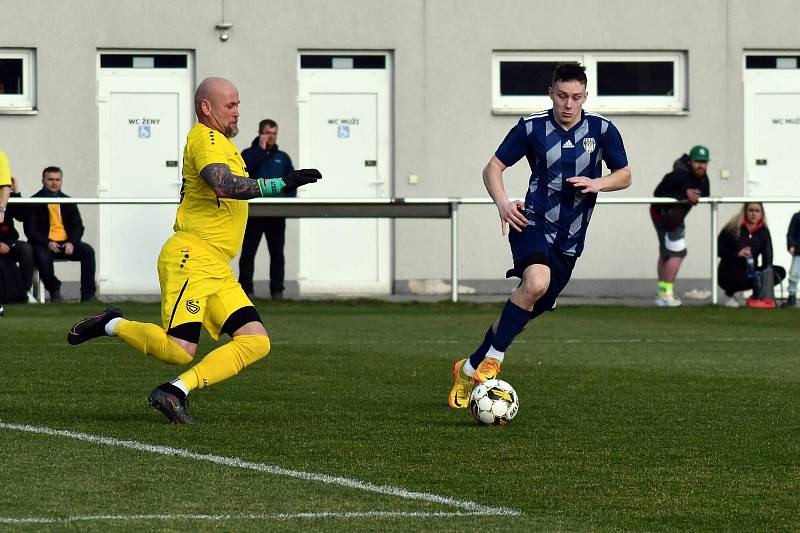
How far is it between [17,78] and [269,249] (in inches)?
203

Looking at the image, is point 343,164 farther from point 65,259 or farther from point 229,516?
point 229,516

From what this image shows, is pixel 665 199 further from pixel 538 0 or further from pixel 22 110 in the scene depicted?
pixel 22 110

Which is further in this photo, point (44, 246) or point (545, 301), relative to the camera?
point (44, 246)

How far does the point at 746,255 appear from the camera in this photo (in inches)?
821

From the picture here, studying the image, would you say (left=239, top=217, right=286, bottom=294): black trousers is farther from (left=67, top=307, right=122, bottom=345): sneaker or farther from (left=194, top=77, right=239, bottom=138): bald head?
(left=194, top=77, right=239, bottom=138): bald head

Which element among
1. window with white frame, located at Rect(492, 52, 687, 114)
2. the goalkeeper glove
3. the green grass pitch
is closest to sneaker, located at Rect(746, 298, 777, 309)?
window with white frame, located at Rect(492, 52, 687, 114)

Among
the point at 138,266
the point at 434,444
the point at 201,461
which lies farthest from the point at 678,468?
the point at 138,266

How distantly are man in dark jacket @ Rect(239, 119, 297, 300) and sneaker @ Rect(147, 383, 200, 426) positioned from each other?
11.6 m

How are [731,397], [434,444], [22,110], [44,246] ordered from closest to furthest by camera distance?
[434,444] → [731,397] → [44,246] → [22,110]

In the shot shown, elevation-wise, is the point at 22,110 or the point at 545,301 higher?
the point at 22,110

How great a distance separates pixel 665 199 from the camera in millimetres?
20562

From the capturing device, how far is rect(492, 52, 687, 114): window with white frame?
2441cm

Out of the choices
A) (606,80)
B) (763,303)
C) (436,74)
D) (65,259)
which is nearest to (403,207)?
(436,74)

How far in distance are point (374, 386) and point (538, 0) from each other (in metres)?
14.2
